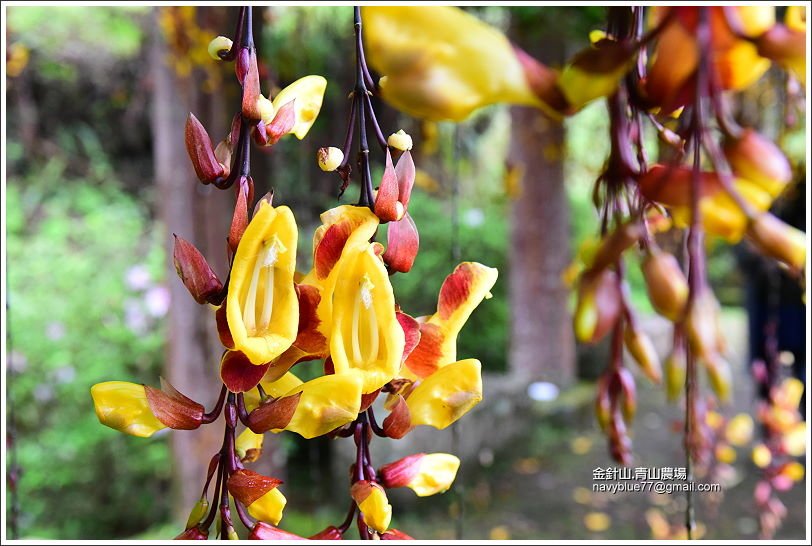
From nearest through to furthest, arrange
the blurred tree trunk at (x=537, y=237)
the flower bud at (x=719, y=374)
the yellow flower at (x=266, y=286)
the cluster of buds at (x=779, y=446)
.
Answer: the flower bud at (x=719, y=374) → the yellow flower at (x=266, y=286) → the cluster of buds at (x=779, y=446) → the blurred tree trunk at (x=537, y=237)

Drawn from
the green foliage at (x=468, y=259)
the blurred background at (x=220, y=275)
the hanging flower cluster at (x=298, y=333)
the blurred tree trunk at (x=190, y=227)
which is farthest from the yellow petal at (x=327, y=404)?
the green foliage at (x=468, y=259)

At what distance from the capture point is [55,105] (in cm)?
316

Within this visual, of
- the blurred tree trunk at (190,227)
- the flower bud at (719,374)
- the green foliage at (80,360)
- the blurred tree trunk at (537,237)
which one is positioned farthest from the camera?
the blurred tree trunk at (537,237)

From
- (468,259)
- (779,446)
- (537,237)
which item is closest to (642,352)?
(779,446)

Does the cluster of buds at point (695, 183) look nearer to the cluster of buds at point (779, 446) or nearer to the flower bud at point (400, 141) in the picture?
the flower bud at point (400, 141)

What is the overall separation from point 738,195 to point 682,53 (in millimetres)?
43

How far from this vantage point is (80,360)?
226 centimetres

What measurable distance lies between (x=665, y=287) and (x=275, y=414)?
0.17 metres

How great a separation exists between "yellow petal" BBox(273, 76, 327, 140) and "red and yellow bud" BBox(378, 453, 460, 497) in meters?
0.16

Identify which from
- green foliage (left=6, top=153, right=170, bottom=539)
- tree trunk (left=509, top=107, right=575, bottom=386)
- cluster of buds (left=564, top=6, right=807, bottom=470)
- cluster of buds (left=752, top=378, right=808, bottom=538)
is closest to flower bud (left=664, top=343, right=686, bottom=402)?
cluster of buds (left=564, top=6, right=807, bottom=470)

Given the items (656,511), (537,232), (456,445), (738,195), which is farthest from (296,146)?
(738,195)

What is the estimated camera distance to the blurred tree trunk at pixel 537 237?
2.29 metres

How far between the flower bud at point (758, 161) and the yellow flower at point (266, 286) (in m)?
0.16

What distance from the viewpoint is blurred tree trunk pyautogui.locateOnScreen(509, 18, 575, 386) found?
2291mm
